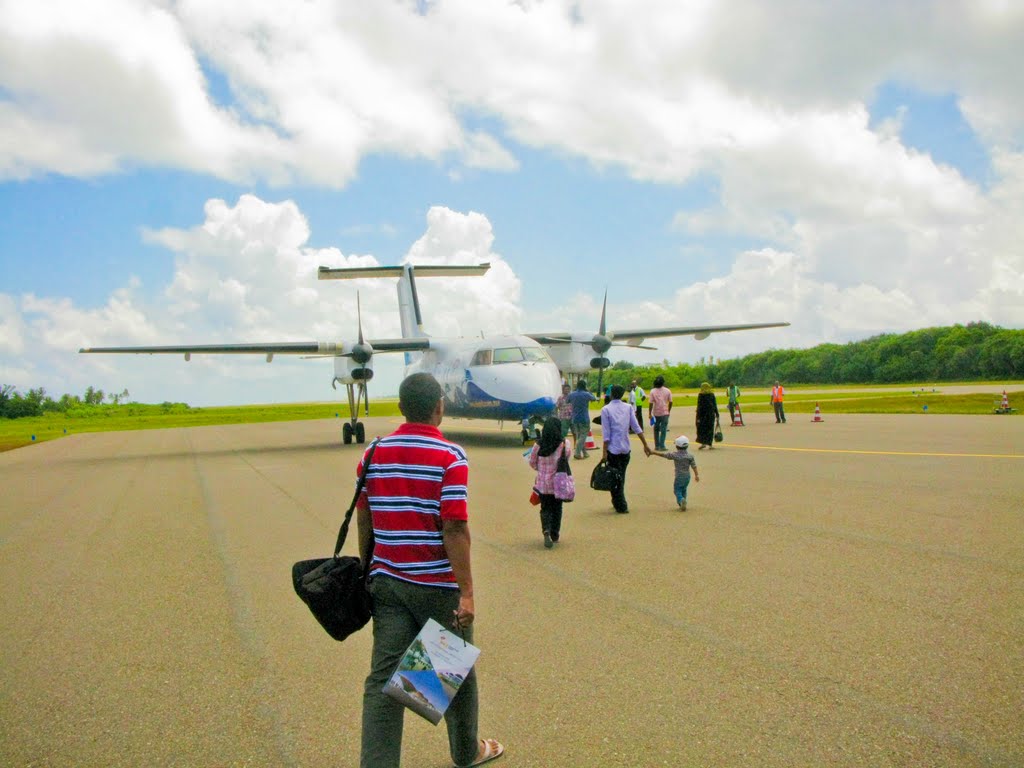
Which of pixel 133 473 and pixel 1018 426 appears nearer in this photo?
pixel 133 473

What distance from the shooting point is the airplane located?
20.0 metres

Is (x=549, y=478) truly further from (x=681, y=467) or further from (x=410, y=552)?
(x=410, y=552)

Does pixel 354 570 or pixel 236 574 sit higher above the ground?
pixel 354 570

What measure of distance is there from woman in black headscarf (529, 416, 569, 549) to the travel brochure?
Answer: 5027 millimetres

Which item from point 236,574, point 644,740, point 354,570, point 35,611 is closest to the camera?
point 354,570

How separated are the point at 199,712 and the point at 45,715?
2.71 ft

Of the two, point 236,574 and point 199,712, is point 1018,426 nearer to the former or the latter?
point 236,574

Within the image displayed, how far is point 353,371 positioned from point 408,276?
891cm

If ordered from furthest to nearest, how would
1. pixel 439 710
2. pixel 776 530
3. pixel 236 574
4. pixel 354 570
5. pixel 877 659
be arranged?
pixel 776 530, pixel 236 574, pixel 877 659, pixel 354 570, pixel 439 710

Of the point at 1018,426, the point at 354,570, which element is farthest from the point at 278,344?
the point at 354,570

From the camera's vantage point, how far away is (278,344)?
25531mm

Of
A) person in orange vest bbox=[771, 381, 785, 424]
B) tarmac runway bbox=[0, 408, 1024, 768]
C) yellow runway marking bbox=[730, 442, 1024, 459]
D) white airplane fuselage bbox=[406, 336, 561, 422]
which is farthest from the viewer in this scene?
person in orange vest bbox=[771, 381, 785, 424]

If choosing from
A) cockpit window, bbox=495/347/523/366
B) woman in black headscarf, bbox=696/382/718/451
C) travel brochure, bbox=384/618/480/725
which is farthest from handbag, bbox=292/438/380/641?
cockpit window, bbox=495/347/523/366

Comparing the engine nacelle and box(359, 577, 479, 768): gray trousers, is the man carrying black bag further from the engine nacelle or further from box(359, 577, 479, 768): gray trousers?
the engine nacelle
